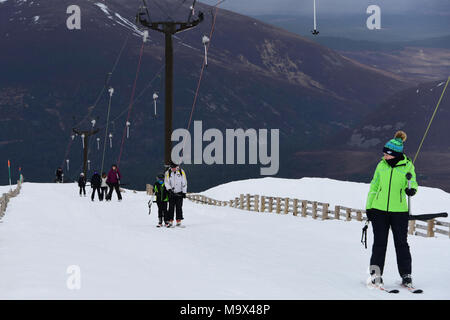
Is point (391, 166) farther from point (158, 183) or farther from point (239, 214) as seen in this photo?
point (239, 214)

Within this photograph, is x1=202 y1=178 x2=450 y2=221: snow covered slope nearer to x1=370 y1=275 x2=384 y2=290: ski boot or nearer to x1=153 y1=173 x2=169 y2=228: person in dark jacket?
x1=153 y1=173 x2=169 y2=228: person in dark jacket

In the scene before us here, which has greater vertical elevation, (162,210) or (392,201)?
(392,201)

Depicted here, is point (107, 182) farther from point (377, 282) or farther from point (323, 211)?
point (377, 282)

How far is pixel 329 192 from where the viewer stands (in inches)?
2468

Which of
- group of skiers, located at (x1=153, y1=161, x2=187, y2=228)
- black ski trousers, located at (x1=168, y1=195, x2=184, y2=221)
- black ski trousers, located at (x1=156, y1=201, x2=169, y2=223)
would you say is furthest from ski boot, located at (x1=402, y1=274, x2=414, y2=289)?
black ski trousers, located at (x1=156, y1=201, x2=169, y2=223)

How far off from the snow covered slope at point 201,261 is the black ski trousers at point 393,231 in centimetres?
44

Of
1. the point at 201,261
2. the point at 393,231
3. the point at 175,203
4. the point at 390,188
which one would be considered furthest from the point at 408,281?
the point at 175,203

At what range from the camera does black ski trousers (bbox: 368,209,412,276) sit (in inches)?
346

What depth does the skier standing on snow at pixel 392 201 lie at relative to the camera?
28.7ft

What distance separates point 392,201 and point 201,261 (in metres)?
3.77

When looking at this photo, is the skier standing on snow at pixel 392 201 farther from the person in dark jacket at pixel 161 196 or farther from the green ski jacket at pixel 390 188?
the person in dark jacket at pixel 161 196

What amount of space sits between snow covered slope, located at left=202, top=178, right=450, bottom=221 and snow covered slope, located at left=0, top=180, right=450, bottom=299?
31457 millimetres

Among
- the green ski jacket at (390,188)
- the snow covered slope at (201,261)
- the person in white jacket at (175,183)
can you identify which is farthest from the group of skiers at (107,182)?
the green ski jacket at (390,188)
